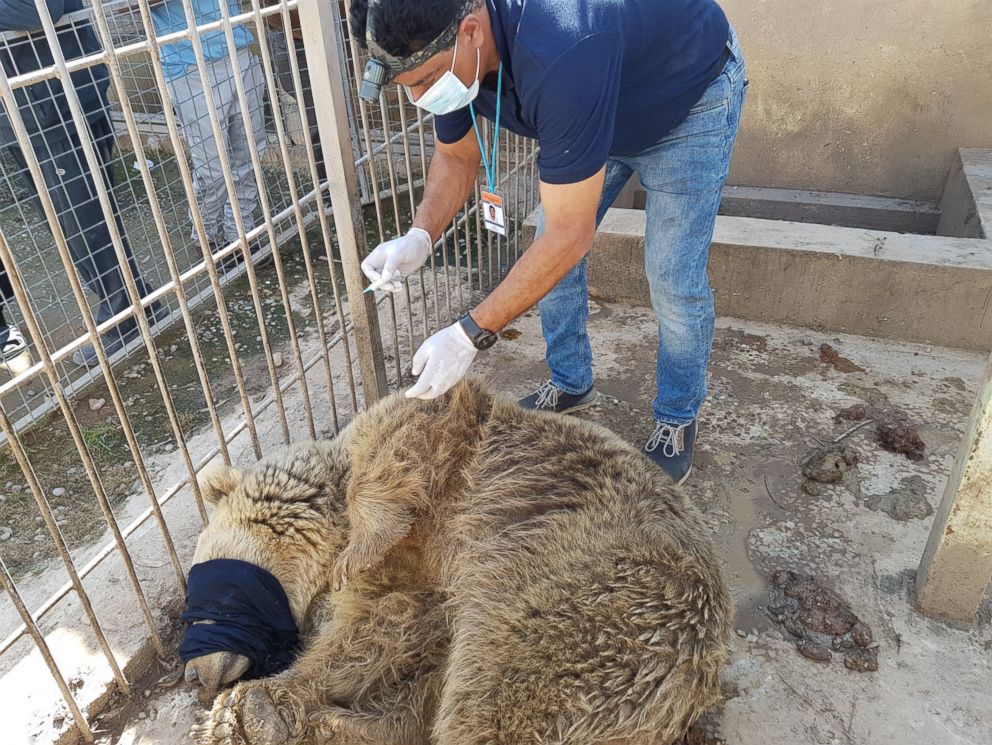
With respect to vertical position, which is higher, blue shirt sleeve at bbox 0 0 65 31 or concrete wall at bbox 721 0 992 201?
blue shirt sleeve at bbox 0 0 65 31

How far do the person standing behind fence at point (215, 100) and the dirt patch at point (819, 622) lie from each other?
167 inches

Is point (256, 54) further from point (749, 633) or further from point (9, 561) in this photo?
point (749, 633)

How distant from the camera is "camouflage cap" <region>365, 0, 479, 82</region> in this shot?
2287 millimetres

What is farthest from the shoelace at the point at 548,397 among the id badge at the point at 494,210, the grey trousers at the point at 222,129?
the grey trousers at the point at 222,129

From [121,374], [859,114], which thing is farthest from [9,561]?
[859,114]

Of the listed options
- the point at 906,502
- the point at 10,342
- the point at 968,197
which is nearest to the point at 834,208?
the point at 968,197

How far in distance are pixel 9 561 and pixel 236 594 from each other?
1884 millimetres

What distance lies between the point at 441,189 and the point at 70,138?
121 inches

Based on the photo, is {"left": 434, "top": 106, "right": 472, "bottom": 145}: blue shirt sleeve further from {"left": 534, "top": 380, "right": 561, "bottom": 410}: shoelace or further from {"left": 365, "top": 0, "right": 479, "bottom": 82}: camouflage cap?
{"left": 534, "top": 380, "right": 561, "bottom": 410}: shoelace

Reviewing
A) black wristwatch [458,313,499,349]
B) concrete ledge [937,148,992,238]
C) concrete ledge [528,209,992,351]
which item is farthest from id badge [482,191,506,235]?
concrete ledge [937,148,992,238]

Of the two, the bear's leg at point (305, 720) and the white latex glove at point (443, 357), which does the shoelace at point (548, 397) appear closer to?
the white latex glove at point (443, 357)

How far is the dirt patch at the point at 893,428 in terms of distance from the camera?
375 centimetres

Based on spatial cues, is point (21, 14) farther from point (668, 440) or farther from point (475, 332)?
point (668, 440)

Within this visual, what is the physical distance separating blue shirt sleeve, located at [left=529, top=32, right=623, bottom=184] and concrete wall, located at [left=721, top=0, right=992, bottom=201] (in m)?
4.42
